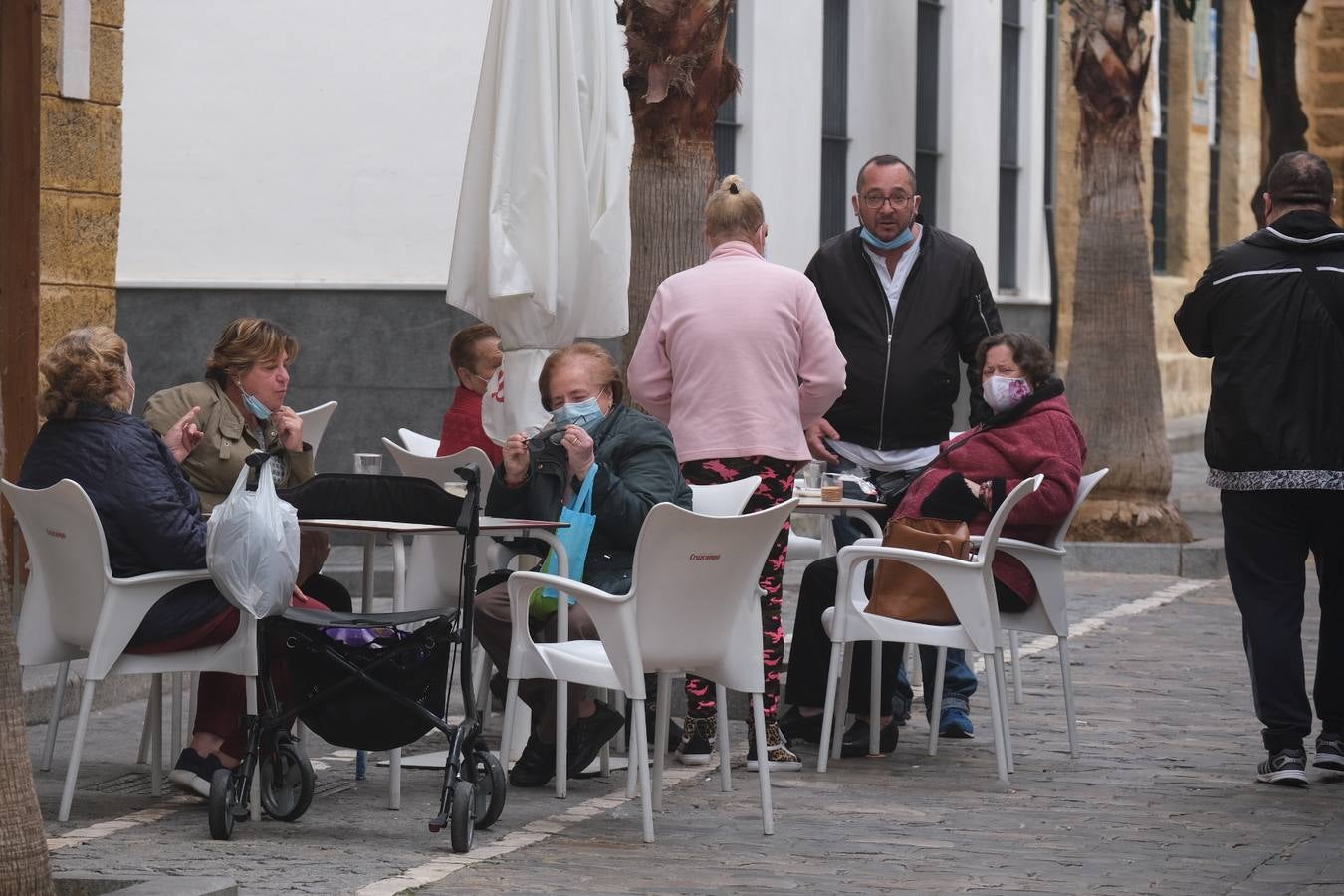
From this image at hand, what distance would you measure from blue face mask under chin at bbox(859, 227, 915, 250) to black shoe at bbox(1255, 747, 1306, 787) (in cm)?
238

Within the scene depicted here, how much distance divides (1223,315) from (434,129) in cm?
803

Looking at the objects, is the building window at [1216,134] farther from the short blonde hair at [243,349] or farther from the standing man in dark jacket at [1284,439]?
the short blonde hair at [243,349]

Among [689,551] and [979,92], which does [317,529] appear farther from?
[979,92]

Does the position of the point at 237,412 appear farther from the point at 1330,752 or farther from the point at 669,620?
the point at 1330,752

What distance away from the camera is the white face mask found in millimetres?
8336

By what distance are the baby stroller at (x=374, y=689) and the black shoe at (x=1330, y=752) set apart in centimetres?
287

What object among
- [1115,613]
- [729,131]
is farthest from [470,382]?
[729,131]

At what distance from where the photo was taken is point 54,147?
33.0ft

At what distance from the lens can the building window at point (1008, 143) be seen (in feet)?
70.8

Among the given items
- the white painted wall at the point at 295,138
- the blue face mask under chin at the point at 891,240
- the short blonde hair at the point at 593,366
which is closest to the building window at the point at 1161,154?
the white painted wall at the point at 295,138

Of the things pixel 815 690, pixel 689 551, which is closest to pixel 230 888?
pixel 689 551

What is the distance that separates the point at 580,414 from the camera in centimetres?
741

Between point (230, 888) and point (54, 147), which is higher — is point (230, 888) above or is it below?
below

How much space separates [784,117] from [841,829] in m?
11.4
